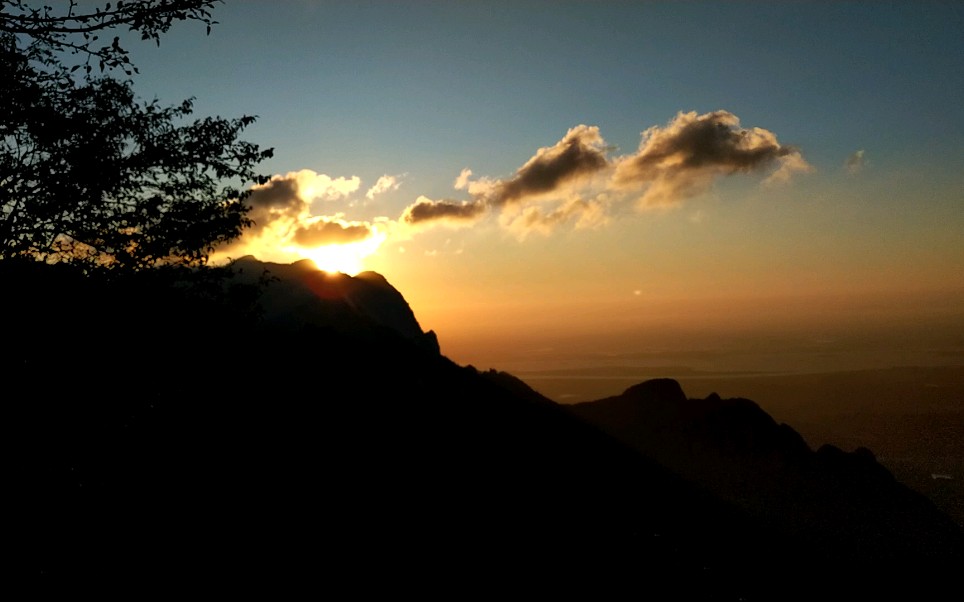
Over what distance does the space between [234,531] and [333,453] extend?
17006 millimetres

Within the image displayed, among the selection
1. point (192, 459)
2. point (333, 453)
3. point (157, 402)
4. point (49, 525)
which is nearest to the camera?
point (49, 525)

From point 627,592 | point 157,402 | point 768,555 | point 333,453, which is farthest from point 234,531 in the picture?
point 768,555

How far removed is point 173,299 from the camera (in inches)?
649

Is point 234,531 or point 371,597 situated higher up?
point 234,531

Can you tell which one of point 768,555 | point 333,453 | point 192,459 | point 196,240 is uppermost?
point 196,240

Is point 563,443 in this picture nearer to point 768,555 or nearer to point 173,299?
point 768,555

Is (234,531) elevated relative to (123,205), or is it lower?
lower

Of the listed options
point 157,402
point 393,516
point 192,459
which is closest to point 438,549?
point 393,516

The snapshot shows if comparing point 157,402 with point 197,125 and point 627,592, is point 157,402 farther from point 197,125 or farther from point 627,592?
point 627,592

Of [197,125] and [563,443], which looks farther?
[563,443]

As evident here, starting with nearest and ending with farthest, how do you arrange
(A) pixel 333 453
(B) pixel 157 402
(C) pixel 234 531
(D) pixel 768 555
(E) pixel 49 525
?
(E) pixel 49 525, (B) pixel 157 402, (C) pixel 234 531, (A) pixel 333 453, (D) pixel 768 555

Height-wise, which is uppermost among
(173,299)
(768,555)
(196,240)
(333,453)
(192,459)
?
(196,240)

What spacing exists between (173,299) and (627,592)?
30.0 m

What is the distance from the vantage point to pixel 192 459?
74.3 ft
